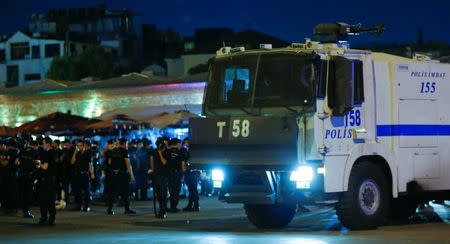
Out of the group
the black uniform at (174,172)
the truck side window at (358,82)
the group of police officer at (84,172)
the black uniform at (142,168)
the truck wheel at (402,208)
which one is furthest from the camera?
the black uniform at (142,168)

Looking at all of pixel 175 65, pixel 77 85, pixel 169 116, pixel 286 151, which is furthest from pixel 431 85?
pixel 175 65

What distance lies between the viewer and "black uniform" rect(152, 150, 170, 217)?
17578mm

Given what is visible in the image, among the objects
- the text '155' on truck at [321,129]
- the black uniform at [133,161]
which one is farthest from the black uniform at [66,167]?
the text '155' on truck at [321,129]

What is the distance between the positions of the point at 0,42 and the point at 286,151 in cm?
7207

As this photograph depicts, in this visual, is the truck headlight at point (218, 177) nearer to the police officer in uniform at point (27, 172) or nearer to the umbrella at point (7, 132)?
the police officer in uniform at point (27, 172)

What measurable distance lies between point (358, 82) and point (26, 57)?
67485 mm

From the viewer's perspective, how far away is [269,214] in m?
15.0

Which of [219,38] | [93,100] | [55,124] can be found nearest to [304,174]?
[55,124]

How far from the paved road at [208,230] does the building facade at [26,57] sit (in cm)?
5941

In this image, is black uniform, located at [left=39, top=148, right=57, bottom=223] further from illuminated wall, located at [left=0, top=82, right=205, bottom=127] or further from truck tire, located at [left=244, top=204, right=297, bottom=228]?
illuminated wall, located at [left=0, top=82, right=205, bottom=127]

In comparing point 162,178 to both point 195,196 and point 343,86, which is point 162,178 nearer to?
point 195,196

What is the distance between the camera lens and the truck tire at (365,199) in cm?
1366

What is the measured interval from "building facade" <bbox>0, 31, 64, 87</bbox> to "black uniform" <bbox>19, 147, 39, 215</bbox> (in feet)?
191

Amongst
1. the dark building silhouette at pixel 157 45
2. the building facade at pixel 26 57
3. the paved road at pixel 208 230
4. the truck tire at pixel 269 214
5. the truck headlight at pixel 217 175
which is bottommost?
the paved road at pixel 208 230
